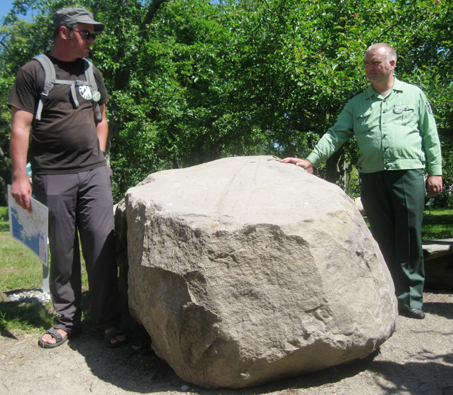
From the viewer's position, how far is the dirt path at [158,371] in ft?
7.68

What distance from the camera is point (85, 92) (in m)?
3.04

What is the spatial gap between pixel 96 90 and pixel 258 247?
1.79 metres

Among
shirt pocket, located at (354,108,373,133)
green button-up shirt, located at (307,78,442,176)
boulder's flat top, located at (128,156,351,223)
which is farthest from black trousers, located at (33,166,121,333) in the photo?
shirt pocket, located at (354,108,373,133)

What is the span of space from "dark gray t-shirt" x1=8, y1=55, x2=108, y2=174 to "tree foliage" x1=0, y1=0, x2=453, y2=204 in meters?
3.47

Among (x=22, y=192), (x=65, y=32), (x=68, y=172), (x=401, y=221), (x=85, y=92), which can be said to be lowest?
(x=401, y=221)

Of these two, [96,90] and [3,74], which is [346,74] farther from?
[3,74]

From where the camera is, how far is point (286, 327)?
7.10 feet

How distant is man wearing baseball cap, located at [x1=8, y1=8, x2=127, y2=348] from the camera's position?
2848mm

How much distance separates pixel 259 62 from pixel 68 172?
4888mm

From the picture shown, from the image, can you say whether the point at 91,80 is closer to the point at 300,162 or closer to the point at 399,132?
the point at 300,162

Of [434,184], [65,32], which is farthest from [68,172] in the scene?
[434,184]

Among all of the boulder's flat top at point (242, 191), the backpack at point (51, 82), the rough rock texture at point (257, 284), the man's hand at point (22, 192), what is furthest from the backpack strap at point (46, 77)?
the rough rock texture at point (257, 284)

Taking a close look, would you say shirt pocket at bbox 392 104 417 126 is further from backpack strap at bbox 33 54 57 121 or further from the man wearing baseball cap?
backpack strap at bbox 33 54 57 121

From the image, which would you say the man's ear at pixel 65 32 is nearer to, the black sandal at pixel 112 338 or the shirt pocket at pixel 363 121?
the black sandal at pixel 112 338
